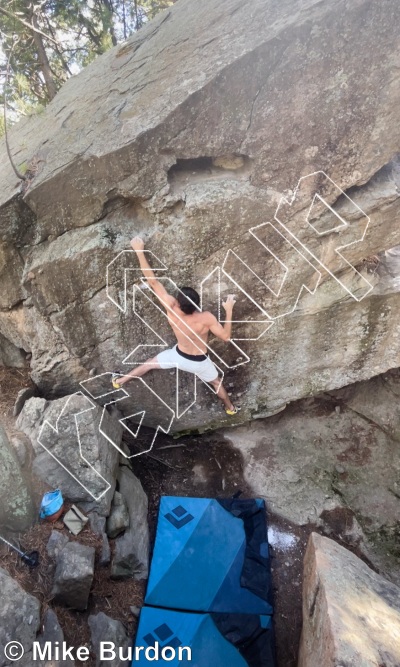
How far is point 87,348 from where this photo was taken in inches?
199

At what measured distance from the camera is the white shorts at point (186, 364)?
4941 millimetres

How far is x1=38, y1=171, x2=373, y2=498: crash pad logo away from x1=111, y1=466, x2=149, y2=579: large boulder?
0.50 m

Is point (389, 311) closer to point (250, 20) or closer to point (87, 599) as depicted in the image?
point (250, 20)

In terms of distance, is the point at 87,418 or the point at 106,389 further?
the point at 106,389

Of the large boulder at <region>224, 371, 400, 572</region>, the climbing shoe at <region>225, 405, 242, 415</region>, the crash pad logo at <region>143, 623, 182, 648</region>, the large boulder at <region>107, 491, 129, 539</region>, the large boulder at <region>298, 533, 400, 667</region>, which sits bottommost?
the large boulder at <region>224, 371, 400, 572</region>

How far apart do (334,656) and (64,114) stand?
7.22m

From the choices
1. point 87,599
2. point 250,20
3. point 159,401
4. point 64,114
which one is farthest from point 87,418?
point 250,20

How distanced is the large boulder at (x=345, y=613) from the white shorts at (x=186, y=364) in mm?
2399

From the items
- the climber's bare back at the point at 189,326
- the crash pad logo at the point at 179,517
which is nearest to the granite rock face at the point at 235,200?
the climber's bare back at the point at 189,326

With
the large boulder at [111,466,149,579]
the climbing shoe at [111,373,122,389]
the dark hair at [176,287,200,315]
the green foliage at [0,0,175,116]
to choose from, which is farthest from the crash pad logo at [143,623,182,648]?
the green foliage at [0,0,175,116]

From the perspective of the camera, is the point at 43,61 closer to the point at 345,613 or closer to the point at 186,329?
the point at 186,329

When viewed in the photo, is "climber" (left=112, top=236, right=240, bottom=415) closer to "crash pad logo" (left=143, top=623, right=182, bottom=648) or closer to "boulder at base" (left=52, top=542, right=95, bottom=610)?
"boulder at base" (left=52, top=542, right=95, bottom=610)

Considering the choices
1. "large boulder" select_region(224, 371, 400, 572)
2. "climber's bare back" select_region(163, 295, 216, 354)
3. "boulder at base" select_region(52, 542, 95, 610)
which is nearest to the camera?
"boulder at base" select_region(52, 542, 95, 610)

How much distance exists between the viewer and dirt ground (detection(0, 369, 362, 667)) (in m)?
3.99
